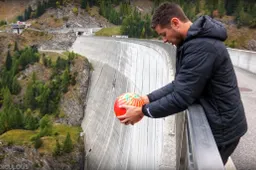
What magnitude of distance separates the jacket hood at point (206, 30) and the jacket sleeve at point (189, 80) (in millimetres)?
199

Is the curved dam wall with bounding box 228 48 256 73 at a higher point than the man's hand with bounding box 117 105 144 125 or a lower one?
lower

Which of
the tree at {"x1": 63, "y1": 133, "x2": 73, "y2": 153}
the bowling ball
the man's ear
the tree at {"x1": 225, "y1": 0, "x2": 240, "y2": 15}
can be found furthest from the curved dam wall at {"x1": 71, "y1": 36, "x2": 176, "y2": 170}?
the tree at {"x1": 225, "y1": 0, "x2": 240, "y2": 15}

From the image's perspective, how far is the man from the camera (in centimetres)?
299

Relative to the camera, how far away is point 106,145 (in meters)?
28.8

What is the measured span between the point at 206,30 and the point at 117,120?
2563cm

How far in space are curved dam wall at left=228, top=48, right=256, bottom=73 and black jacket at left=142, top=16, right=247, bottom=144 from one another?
1632cm

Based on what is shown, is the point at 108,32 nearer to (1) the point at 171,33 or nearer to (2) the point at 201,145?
(1) the point at 171,33

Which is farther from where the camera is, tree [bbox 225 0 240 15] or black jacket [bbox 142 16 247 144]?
tree [bbox 225 0 240 15]

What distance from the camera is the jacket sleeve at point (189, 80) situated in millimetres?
2961

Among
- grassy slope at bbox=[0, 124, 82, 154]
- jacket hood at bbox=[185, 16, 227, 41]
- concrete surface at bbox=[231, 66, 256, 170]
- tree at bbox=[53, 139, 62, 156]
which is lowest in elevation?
grassy slope at bbox=[0, 124, 82, 154]

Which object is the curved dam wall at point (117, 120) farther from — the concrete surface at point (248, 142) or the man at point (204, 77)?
the man at point (204, 77)

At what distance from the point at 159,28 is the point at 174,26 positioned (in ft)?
0.53

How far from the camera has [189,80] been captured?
304 centimetres

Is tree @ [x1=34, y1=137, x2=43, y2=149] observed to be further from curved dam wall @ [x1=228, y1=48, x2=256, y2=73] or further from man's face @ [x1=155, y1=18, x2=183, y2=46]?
man's face @ [x1=155, y1=18, x2=183, y2=46]
